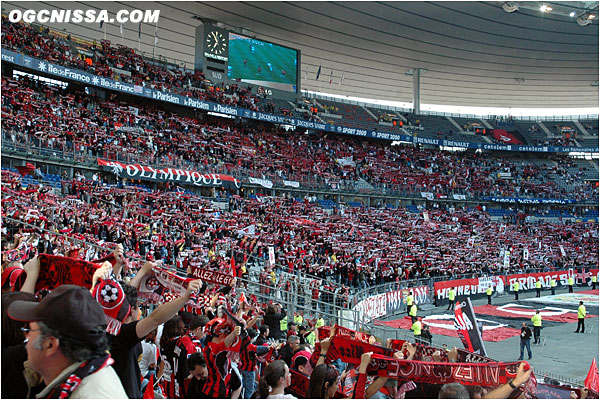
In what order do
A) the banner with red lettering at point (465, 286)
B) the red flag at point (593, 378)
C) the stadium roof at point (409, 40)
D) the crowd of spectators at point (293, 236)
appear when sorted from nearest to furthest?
the red flag at point (593, 378) < the crowd of spectators at point (293, 236) < the banner with red lettering at point (465, 286) < the stadium roof at point (409, 40)

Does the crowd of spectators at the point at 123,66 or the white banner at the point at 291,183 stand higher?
the crowd of spectators at the point at 123,66

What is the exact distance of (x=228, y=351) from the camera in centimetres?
535

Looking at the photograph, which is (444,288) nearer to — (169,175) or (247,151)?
(169,175)

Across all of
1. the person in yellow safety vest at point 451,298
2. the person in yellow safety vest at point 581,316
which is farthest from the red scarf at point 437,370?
the person in yellow safety vest at point 451,298

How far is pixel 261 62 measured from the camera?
1590 inches

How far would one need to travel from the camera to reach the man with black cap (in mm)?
2223

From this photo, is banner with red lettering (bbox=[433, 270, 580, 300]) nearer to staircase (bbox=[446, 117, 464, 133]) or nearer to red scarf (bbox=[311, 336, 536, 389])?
red scarf (bbox=[311, 336, 536, 389])

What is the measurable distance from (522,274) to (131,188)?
2302 centimetres

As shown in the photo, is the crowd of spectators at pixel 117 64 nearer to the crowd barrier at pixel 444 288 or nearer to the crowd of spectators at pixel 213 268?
the crowd of spectators at pixel 213 268

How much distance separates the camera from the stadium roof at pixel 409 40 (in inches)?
1443

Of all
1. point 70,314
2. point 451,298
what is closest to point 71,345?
point 70,314

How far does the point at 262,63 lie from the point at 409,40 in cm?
1243

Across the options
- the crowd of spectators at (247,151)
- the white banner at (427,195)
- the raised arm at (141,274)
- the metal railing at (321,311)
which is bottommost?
the metal railing at (321,311)

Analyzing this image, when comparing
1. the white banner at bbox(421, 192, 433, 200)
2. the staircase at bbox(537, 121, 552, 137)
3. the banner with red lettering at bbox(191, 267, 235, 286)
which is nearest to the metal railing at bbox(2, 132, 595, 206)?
the white banner at bbox(421, 192, 433, 200)
